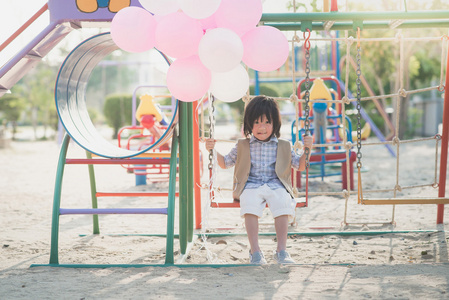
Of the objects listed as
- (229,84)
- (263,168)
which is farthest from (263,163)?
(229,84)

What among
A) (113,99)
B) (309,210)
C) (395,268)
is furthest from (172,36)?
(113,99)

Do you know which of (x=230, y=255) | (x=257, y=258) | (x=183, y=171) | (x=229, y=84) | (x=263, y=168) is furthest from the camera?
(x=230, y=255)

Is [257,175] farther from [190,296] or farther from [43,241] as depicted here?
[43,241]

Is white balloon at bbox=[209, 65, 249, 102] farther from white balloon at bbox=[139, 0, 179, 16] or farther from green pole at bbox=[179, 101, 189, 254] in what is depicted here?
white balloon at bbox=[139, 0, 179, 16]

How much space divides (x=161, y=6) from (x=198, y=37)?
32cm

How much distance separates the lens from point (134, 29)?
3162mm

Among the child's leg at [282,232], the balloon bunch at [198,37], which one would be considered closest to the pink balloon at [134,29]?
the balloon bunch at [198,37]

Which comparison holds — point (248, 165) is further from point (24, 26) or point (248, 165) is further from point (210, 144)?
point (24, 26)

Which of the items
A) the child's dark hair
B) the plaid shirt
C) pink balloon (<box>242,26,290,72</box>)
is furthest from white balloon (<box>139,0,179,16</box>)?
the plaid shirt

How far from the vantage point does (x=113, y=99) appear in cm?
2131

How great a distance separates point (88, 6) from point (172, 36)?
0.97 metres

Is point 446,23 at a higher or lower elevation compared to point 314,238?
higher

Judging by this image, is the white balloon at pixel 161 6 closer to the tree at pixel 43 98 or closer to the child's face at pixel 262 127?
the child's face at pixel 262 127

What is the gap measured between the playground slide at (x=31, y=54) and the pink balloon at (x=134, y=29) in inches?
31.7
